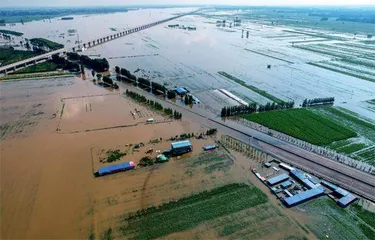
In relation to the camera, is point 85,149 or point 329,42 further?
point 329,42

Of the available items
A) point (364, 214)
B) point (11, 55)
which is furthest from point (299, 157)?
point (11, 55)

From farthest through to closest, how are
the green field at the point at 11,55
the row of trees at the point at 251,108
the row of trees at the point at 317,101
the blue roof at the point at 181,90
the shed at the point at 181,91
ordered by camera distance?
the green field at the point at 11,55
the blue roof at the point at 181,90
the shed at the point at 181,91
the row of trees at the point at 317,101
the row of trees at the point at 251,108

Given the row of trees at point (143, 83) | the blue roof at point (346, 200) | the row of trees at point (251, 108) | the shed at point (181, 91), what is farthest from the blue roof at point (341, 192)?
the shed at point (181, 91)

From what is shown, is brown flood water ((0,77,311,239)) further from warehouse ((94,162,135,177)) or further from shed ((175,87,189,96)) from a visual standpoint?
shed ((175,87,189,96))

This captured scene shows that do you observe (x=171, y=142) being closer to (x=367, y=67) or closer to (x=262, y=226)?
(x=262, y=226)

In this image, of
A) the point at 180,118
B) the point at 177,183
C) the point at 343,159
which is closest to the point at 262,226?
the point at 177,183

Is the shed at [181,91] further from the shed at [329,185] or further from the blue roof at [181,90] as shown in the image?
the shed at [329,185]

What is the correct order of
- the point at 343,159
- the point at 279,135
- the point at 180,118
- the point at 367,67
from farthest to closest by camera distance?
the point at 367,67
the point at 180,118
the point at 279,135
the point at 343,159

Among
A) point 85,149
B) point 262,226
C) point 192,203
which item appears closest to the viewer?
point 262,226
